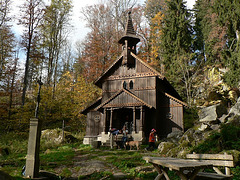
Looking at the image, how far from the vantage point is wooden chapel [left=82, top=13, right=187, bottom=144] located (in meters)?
19.1

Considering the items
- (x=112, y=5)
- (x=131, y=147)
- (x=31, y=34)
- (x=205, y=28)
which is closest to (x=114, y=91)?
(x=131, y=147)

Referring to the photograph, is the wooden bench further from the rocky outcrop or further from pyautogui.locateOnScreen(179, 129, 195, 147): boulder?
pyautogui.locateOnScreen(179, 129, 195, 147): boulder

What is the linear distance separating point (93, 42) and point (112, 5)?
8.15 m

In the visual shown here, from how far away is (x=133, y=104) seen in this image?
18.7m

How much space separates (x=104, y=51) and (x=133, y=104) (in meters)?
14.0

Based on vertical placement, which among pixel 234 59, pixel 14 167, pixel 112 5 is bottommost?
pixel 14 167

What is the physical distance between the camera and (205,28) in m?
33.2

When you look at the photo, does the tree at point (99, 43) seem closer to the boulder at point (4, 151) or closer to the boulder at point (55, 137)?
the boulder at point (55, 137)

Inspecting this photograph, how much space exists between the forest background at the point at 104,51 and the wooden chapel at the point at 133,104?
408cm

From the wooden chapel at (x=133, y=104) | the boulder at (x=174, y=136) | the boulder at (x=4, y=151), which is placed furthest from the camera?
the wooden chapel at (x=133, y=104)

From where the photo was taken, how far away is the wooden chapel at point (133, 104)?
1914 centimetres

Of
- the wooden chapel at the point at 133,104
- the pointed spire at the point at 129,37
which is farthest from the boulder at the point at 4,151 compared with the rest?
the pointed spire at the point at 129,37

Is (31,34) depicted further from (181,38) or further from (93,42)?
(181,38)

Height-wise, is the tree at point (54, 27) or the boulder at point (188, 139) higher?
the tree at point (54, 27)
